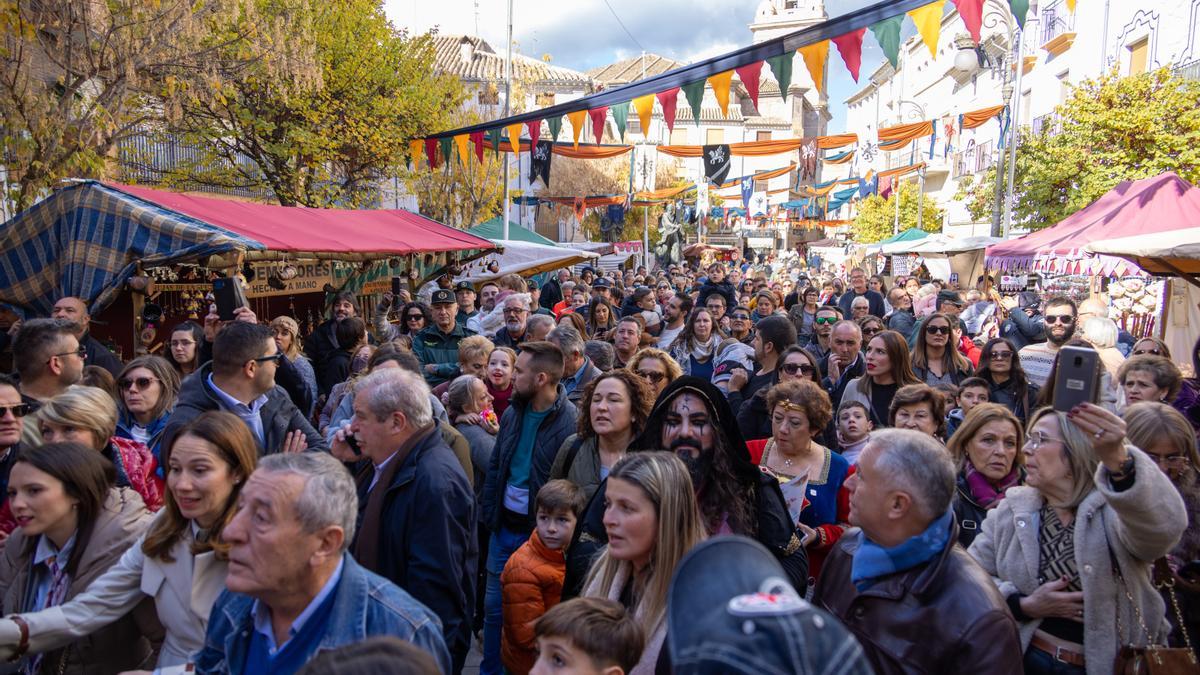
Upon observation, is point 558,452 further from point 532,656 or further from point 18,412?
point 18,412

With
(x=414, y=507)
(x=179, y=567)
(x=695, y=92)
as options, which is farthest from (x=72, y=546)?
(x=695, y=92)

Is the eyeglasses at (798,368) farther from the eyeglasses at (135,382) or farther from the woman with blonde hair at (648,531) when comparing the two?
the eyeglasses at (135,382)

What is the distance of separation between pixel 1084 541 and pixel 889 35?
5752 mm

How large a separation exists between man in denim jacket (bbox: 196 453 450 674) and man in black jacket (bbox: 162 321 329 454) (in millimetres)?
2040

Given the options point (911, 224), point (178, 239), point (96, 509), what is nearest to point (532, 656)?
point (96, 509)

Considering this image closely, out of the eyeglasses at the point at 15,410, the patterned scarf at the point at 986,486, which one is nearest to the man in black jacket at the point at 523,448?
the patterned scarf at the point at 986,486

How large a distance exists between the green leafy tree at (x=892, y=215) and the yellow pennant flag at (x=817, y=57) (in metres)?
31.1

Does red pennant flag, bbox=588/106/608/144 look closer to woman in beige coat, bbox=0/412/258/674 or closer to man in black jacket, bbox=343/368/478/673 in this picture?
man in black jacket, bbox=343/368/478/673

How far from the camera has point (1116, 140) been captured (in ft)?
49.2

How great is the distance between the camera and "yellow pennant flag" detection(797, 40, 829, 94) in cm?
761

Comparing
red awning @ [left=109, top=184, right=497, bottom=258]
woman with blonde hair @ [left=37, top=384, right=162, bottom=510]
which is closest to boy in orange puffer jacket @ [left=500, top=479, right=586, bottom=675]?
woman with blonde hair @ [left=37, top=384, right=162, bottom=510]

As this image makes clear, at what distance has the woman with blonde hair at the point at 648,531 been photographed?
2576 mm

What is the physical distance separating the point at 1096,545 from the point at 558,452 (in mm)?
2375

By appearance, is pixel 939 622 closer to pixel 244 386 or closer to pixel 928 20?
pixel 244 386
